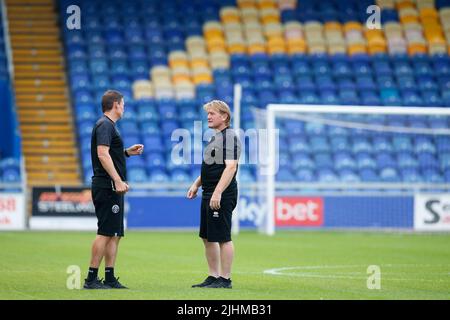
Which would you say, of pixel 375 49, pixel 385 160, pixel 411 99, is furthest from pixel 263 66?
pixel 385 160

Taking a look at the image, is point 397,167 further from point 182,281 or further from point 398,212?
point 182,281

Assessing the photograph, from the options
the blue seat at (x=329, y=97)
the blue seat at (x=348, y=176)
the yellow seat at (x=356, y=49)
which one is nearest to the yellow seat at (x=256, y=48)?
the blue seat at (x=329, y=97)

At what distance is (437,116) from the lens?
25812 millimetres

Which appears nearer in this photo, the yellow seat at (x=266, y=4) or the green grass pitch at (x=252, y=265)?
the green grass pitch at (x=252, y=265)

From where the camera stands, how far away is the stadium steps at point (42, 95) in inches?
1090

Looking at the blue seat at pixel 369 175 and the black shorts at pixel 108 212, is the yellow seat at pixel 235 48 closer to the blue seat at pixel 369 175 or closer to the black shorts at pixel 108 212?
the blue seat at pixel 369 175

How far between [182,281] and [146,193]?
43.4 ft

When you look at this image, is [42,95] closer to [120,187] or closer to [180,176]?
[180,176]

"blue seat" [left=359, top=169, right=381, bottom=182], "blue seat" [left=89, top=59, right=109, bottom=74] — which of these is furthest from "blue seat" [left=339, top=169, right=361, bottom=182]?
"blue seat" [left=89, top=59, right=109, bottom=74]

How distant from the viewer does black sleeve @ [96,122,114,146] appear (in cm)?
1098

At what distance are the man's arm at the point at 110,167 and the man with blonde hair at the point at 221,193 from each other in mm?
953

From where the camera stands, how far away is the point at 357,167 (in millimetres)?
26078
